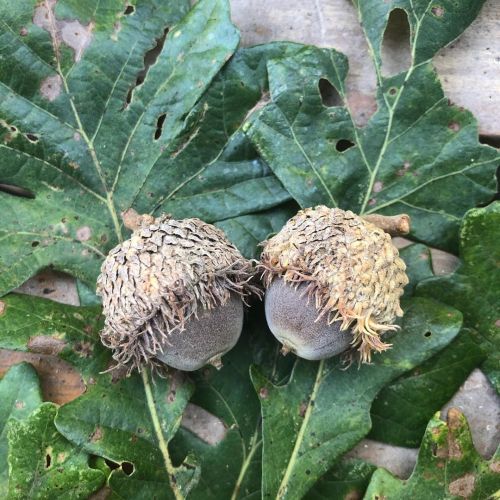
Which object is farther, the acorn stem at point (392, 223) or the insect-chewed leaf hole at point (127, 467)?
the insect-chewed leaf hole at point (127, 467)

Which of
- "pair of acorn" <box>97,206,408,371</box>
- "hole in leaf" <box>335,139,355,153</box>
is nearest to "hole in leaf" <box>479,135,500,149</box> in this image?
"hole in leaf" <box>335,139,355,153</box>

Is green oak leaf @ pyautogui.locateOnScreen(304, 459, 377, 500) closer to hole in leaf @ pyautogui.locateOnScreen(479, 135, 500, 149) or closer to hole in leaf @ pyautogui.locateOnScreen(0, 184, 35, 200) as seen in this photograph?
hole in leaf @ pyautogui.locateOnScreen(479, 135, 500, 149)

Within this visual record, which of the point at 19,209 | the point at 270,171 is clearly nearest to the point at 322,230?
the point at 270,171

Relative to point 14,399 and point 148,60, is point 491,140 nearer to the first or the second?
point 148,60

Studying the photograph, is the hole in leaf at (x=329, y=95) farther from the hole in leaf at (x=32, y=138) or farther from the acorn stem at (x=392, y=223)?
the hole in leaf at (x=32, y=138)

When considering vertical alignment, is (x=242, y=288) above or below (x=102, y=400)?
above

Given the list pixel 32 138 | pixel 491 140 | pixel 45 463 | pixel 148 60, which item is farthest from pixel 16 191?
pixel 491 140

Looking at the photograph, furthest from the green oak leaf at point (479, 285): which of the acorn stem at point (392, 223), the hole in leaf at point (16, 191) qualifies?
the hole in leaf at point (16, 191)
